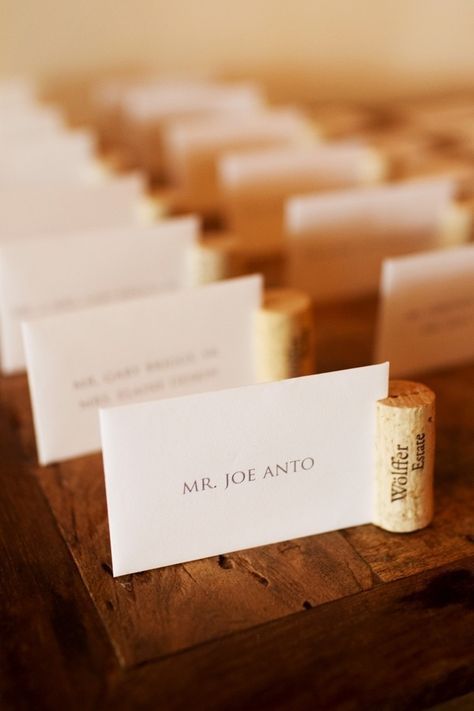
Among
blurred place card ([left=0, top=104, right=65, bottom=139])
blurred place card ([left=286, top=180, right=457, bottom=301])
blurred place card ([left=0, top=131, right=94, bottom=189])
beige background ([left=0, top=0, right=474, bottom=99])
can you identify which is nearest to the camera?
blurred place card ([left=286, top=180, right=457, bottom=301])

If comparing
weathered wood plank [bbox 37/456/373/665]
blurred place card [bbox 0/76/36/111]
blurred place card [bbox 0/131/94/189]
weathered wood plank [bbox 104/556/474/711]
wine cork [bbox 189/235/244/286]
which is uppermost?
blurred place card [bbox 0/76/36/111]

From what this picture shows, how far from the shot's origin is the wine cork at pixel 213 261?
121 cm

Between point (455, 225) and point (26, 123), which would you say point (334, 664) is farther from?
point (26, 123)

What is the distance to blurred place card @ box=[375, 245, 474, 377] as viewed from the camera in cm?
111

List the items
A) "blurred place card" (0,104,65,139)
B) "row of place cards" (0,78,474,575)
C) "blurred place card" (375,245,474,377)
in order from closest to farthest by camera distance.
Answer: "row of place cards" (0,78,474,575) < "blurred place card" (375,245,474,377) < "blurred place card" (0,104,65,139)

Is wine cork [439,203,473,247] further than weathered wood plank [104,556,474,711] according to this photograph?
Yes

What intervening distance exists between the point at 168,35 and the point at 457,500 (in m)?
1.79

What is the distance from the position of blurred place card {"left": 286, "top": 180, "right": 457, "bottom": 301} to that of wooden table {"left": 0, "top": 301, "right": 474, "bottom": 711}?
50 centimetres

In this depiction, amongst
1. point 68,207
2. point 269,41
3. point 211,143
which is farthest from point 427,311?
point 269,41

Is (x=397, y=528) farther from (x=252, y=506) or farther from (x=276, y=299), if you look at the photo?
(x=276, y=299)

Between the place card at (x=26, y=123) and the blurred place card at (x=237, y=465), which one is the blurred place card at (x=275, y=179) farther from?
the blurred place card at (x=237, y=465)

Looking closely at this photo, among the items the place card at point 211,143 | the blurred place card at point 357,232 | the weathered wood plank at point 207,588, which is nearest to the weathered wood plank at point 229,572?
the weathered wood plank at point 207,588

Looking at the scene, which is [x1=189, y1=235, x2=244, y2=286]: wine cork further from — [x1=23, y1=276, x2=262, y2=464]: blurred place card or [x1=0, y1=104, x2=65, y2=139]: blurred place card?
[x1=0, y1=104, x2=65, y2=139]: blurred place card

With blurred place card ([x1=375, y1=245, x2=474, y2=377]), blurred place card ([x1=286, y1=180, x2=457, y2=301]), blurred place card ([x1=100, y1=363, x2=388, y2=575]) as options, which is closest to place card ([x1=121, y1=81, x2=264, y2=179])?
blurred place card ([x1=286, y1=180, x2=457, y2=301])
